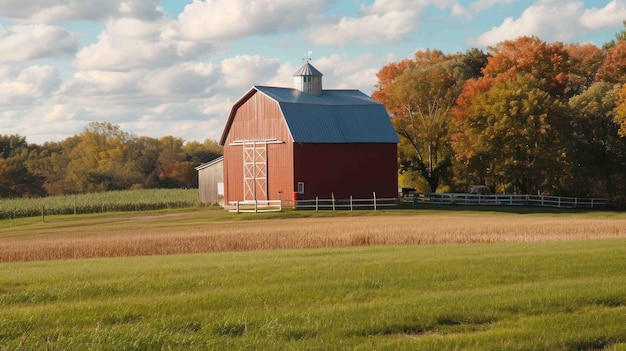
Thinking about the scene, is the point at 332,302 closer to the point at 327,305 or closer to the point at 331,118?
the point at 327,305

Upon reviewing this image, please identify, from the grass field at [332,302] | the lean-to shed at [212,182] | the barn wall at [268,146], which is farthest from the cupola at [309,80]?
the grass field at [332,302]

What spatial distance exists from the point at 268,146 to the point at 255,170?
1.93 meters

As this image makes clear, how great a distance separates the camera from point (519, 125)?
60.0 meters

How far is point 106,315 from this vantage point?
11336 millimetres

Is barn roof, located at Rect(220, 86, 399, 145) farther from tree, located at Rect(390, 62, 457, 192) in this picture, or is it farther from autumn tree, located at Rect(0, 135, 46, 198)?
autumn tree, located at Rect(0, 135, 46, 198)

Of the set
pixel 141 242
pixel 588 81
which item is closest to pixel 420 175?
pixel 588 81

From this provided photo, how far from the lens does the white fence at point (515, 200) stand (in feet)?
195

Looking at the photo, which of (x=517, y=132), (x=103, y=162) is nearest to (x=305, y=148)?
(x=517, y=132)

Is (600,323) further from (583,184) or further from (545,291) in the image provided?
(583,184)

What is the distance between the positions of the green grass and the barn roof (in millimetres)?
37079

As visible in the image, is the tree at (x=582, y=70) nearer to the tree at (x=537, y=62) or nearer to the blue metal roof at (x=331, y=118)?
the tree at (x=537, y=62)

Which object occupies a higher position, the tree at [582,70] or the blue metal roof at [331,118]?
the tree at [582,70]

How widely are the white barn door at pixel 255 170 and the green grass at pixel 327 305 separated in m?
37.9

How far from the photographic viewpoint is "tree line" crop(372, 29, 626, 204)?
60062 mm
